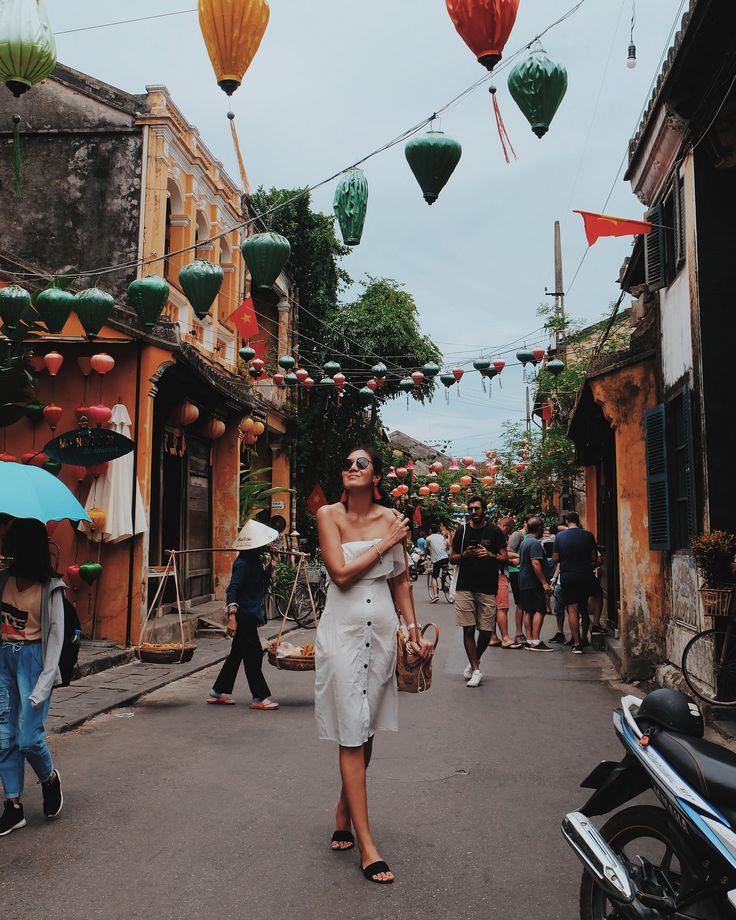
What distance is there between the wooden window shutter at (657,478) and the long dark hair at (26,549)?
6969 mm

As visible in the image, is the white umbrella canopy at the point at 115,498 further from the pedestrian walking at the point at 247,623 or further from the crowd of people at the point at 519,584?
the crowd of people at the point at 519,584

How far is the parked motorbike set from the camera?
2729mm

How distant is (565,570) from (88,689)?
6709mm

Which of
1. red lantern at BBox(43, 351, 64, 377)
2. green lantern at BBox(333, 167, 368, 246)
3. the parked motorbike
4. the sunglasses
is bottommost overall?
the parked motorbike

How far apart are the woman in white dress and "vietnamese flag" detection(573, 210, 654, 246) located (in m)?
5.66

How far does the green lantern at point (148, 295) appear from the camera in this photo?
888cm

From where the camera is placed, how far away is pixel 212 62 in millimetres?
5785

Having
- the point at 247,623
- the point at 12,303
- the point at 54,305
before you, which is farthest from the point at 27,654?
the point at 12,303

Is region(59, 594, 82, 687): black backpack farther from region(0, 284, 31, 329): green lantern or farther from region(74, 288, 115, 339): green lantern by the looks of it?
region(0, 284, 31, 329): green lantern

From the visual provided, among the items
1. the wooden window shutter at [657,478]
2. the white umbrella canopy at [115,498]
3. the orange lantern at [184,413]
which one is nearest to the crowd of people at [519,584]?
the wooden window shutter at [657,478]

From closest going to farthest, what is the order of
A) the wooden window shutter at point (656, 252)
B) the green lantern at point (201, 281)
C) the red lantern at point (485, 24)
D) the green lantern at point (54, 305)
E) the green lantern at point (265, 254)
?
the red lantern at point (485, 24) < the green lantern at point (265, 254) < the green lantern at point (201, 281) < the green lantern at point (54, 305) < the wooden window shutter at point (656, 252)

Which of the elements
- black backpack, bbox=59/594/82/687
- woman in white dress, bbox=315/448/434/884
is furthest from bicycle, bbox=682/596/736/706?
black backpack, bbox=59/594/82/687

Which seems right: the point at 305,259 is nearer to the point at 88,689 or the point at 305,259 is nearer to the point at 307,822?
the point at 88,689

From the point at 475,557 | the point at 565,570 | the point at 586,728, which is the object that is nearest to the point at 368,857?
the point at 586,728
